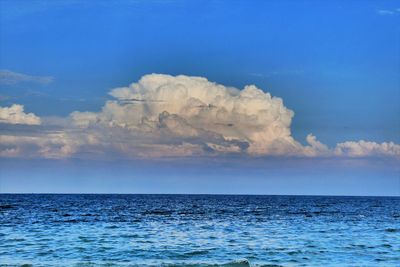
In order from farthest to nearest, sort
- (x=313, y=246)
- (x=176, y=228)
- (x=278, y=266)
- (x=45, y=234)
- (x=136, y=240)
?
1. (x=176, y=228)
2. (x=45, y=234)
3. (x=136, y=240)
4. (x=313, y=246)
5. (x=278, y=266)

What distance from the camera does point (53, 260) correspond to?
108 ft

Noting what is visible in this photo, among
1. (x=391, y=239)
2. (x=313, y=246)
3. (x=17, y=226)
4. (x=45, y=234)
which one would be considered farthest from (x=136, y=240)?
(x=391, y=239)

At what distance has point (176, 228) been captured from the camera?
52.8m

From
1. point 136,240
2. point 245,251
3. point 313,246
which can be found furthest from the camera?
point 136,240

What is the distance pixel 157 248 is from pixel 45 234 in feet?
42.6

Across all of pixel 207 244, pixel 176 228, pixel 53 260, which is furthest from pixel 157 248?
pixel 176 228

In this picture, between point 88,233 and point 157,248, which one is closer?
point 157,248

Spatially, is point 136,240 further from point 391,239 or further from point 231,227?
point 391,239

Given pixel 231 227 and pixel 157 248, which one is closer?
pixel 157 248

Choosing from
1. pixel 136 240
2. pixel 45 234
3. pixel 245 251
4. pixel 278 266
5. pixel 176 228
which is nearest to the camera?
pixel 278 266

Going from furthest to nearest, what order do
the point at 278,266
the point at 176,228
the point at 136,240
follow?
the point at 176,228 → the point at 136,240 → the point at 278,266

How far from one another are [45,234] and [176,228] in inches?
503

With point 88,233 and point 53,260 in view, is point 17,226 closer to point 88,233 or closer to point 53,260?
point 88,233

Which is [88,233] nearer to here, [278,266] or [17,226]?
[17,226]
